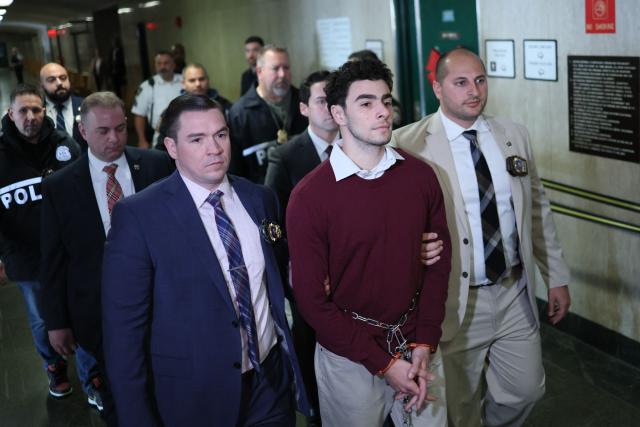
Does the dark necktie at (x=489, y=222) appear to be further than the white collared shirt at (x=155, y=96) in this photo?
No

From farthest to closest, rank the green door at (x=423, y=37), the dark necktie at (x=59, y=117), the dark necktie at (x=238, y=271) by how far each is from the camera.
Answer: the dark necktie at (x=59, y=117), the green door at (x=423, y=37), the dark necktie at (x=238, y=271)

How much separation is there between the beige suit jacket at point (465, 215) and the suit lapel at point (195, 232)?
1.10 metres

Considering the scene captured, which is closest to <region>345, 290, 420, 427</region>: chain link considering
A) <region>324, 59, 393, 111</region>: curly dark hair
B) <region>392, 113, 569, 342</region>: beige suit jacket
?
<region>392, 113, 569, 342</region>: beige suit jacket

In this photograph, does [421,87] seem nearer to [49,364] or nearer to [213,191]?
[49,364]

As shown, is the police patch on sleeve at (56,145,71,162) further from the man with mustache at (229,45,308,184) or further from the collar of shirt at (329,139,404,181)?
the collar of shirt at (329,139,404,181)

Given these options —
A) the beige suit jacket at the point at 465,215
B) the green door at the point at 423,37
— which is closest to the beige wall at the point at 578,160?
the green door at the point at 423,37

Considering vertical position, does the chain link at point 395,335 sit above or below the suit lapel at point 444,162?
below

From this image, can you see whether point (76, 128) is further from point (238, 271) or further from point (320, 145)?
point (238, 271)

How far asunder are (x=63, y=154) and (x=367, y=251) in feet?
9.31

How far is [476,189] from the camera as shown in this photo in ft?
10.7

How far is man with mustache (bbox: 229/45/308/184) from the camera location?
5.13 metres

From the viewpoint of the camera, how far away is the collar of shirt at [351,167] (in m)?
2.70

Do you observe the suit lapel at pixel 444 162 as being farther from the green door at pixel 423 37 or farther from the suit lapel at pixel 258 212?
the green door at pixel 423 37

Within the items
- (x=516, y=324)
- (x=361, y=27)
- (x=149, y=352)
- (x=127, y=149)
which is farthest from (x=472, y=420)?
(x=361, y=27)
